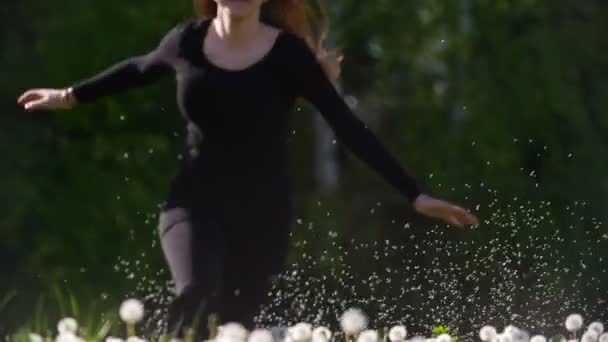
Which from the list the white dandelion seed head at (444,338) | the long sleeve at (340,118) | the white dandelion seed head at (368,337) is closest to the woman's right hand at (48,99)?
the long sleeve at (340,118)

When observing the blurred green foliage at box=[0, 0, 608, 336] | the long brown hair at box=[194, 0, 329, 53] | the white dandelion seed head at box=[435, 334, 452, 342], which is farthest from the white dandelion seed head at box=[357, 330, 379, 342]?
the blurred green foliage at box=[0, 0, 608, 336]

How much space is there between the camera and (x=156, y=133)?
20.6 m

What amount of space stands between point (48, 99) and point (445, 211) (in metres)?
1.64

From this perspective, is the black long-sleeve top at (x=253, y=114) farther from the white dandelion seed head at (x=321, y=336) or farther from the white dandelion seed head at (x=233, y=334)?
the white dandelion seed head at (x=233, y=334)

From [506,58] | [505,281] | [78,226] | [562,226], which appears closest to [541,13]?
[506,58]

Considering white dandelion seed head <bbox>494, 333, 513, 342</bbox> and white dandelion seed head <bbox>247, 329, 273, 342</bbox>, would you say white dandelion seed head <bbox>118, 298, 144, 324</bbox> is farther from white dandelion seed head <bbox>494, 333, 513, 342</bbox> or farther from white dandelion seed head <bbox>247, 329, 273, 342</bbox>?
white dandelion seed head <bbox>494, 333, 513, 342</bbox>


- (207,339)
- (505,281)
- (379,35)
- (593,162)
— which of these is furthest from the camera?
(379,35)

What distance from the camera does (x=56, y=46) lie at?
65.6 ft

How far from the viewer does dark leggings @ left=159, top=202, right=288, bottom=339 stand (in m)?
6.44

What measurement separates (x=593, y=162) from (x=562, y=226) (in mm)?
2114

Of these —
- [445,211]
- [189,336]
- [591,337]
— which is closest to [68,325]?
[189,336]

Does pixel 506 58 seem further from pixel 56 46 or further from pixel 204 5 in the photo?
pixel 204 5

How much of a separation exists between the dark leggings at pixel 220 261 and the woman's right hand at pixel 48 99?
0.71 m

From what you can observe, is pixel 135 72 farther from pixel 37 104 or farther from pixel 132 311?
pixel 132 311
